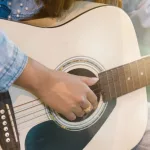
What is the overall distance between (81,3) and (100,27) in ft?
0.30

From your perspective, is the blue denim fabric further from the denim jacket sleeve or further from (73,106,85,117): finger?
(73,106,85,117): finger

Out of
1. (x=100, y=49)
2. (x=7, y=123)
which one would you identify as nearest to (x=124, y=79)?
(x=100, y=49)

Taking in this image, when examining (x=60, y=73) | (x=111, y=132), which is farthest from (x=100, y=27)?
(x=111, y=132)

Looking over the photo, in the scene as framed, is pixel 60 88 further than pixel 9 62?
Yes

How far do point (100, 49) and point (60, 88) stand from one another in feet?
0.55

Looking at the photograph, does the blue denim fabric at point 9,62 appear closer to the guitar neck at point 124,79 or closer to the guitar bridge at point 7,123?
the guitar bridge at point 7,123

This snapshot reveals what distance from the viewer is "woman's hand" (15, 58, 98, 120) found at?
2.59 feet

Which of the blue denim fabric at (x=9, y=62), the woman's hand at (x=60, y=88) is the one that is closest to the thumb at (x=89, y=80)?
the woman's hand at (x=60, y=88)

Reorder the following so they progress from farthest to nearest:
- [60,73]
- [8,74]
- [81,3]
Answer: [81,3]
[60,73]
[8,74]

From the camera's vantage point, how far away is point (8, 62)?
722 mm

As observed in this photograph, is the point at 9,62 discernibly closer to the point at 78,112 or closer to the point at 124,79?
the point at 78,112

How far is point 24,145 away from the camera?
81cm

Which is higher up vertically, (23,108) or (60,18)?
(60,18)

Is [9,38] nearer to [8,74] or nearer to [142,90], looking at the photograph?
[8,74]
